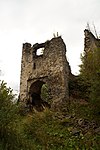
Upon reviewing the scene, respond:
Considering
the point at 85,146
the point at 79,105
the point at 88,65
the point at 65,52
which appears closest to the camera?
the point at 85,146

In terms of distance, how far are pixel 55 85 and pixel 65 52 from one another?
242 centimetres

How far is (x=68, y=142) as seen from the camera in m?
11.0

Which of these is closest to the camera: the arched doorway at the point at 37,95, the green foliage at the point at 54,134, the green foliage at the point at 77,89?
the green foliage at the point at 54,134

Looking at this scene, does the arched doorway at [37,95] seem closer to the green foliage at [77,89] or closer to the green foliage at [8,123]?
the green foliage at [77,89]

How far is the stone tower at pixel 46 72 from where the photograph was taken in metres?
16.2

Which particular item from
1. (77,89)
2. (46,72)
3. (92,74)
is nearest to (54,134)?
(92,74)

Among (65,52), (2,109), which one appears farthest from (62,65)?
(2,109)

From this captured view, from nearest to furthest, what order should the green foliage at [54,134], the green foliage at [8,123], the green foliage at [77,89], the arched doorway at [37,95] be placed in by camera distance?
the green foliage at [8,123]
the green foliage at [54,134]
the green foliage at [77,89]
the arched doorway at [37,95]

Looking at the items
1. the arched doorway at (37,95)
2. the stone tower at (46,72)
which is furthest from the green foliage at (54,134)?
the arched doorway at (37,95)

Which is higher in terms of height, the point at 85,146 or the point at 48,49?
the point at 48,49

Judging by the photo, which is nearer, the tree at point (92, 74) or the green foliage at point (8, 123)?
the green foliage at point (8, 123)

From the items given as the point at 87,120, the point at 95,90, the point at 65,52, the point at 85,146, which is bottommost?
the point at 85,146

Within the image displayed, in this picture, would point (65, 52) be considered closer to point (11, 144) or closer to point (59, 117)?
point (59, 117)

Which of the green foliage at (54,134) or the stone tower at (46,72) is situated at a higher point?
the stone tower at (46,72)
